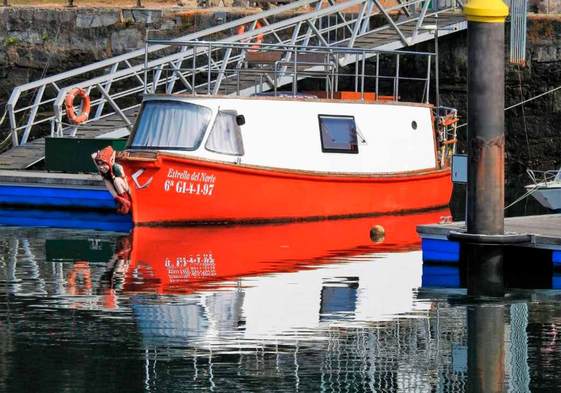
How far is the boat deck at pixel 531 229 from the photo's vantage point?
1941cm

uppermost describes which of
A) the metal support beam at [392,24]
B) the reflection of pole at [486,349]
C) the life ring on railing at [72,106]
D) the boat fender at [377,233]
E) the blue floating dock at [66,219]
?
the metal support beam at [392,24]

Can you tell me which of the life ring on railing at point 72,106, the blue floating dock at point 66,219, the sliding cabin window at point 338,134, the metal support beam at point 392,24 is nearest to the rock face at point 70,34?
the metal support beam at point 392,24

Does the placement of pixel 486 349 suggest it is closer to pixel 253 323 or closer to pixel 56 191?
pixel 253 323

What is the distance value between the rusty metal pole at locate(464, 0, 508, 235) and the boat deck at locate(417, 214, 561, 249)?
0.56m

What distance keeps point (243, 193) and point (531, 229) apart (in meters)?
7.26

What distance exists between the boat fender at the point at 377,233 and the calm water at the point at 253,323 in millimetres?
1165

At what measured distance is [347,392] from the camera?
13555 millimetres

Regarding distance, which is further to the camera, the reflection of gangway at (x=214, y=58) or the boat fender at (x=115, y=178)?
the reflection of gangway at (x=214, y=58)

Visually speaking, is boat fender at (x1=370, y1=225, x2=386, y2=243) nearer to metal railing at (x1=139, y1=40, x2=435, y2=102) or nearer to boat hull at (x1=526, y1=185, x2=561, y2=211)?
boat hull at (x1=526, y1=185, x2=561, y2=211)

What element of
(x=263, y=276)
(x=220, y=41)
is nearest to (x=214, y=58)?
(x=220, y=41)

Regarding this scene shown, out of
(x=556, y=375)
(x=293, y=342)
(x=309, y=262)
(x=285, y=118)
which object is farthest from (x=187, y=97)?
(x=556, y=375)

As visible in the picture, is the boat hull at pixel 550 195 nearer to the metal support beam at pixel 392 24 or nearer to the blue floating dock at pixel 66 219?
the blue floating dock at pixel 66 219

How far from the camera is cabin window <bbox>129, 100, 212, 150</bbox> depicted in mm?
26391

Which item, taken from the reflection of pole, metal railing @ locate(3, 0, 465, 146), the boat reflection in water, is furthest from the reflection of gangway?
the reflection of pole
